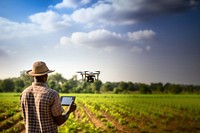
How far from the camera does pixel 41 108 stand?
74.4 inches

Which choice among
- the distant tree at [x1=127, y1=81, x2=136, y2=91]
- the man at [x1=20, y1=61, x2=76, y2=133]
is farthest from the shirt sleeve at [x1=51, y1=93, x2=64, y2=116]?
the distant tree at [x1=127, y1=81, x2=136, y2=91]

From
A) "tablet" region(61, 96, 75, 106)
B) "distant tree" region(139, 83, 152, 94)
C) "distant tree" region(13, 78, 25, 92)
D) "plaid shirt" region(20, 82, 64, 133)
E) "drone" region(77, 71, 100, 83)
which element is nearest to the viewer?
"plaid shirt" region(20, 82, 64, 133)

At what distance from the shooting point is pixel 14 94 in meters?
13.3

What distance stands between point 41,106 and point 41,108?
0.05 feet

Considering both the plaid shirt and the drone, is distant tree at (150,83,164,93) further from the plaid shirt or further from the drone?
the plaid shirt

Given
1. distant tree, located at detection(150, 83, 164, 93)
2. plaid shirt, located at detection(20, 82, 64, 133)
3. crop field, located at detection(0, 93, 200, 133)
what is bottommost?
crop field, located at detection(0, 93, 200, 133)

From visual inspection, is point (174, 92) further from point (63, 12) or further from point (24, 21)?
point (24, 21)

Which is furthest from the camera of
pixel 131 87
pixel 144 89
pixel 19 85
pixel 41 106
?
pixel 19 85

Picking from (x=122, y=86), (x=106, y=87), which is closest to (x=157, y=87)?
(x=122, y=86)

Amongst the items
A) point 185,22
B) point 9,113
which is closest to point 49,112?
point 185,22

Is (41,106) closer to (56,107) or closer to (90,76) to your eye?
(56,107)

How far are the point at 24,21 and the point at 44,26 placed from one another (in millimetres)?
599

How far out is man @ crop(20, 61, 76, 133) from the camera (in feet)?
6.19

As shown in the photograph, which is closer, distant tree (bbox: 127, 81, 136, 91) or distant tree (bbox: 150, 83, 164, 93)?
distant tree (bbox: 150, 83, 164, 93)
